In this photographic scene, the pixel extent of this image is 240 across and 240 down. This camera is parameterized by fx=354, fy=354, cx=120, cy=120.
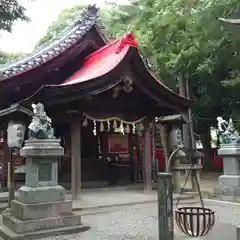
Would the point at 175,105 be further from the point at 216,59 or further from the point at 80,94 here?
the point at 216,59

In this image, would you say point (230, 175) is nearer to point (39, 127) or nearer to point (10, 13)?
point (39, 127)

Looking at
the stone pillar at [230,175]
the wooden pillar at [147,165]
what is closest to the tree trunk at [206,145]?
the stone pillar at [230,175]

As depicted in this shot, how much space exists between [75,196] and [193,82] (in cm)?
1279

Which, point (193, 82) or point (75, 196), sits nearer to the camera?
point (75, 196)

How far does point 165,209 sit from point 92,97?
6.27 m

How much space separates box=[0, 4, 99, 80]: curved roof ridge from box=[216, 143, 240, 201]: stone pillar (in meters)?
6.71

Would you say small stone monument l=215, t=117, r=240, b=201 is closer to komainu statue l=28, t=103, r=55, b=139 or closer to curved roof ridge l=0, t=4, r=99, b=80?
curved roof ridge l=0, t=4, r=99, b=80

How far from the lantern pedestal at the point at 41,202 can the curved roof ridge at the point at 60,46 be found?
504 cm

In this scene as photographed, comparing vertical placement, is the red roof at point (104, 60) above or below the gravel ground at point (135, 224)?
Result: above

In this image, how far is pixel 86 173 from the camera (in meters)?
14.3

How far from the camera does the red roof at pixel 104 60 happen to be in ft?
35.9

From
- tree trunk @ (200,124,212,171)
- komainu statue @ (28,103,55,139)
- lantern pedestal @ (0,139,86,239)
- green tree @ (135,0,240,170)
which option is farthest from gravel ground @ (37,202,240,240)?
tree trunk @ (200,124,212,171)

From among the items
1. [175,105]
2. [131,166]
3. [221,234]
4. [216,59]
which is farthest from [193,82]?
[221,234]

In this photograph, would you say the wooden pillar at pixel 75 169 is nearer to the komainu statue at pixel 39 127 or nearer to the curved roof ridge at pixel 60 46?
the komainu statue at pixel 39 127
